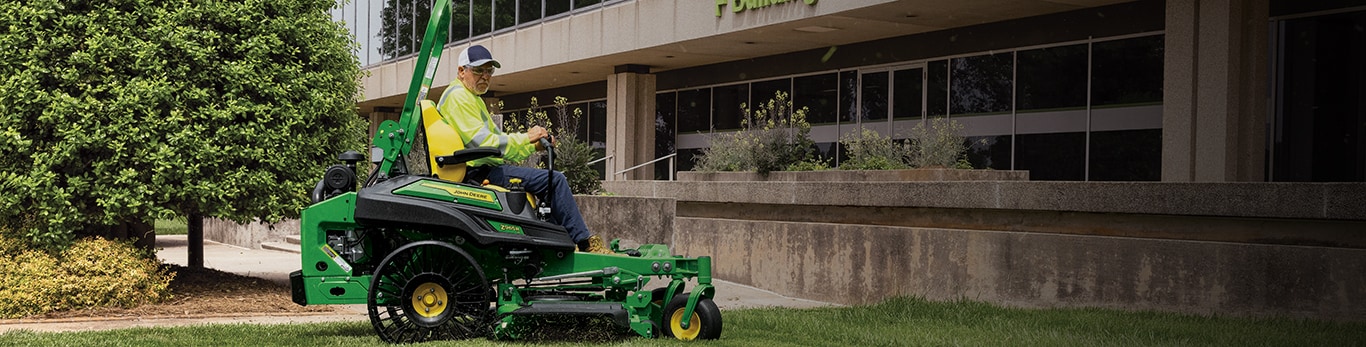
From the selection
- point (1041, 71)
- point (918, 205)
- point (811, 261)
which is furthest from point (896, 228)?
point (1041, 71)

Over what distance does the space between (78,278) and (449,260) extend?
399cm

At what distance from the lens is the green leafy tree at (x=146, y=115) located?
10359mm

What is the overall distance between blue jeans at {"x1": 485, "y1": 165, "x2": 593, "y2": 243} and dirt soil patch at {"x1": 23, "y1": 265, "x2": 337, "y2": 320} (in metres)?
2.92

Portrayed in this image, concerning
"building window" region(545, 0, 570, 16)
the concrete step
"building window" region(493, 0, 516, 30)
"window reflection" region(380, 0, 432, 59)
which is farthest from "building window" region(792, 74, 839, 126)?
"window reflection" region(380, 0, 432, 59)

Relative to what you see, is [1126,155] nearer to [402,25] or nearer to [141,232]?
[141,232]

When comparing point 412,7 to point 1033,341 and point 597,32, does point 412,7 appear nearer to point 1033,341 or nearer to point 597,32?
point 597,32

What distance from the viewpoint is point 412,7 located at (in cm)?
3181

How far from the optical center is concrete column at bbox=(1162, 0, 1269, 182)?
49.4 ft

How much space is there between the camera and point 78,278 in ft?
33.1

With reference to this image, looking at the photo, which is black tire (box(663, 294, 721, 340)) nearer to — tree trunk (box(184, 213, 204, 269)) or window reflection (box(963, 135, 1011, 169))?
tree trunk (box(184, 213, 204, 269))

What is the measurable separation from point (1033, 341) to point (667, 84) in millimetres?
19601

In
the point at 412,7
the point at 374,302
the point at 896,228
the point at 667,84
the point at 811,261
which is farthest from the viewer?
the point at 412,7

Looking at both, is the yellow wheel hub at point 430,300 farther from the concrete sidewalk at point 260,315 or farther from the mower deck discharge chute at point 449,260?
the concrete sidewalk at point 260,315

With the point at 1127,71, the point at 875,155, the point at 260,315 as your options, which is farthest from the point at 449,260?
the point at 1127,71
